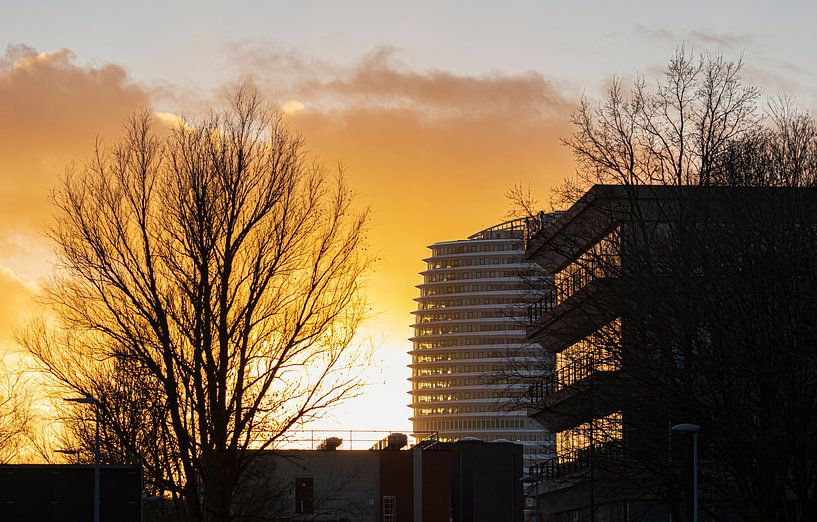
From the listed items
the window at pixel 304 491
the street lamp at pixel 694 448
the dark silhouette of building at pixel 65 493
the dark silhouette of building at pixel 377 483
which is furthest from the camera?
the dark silhouette of building at pixel 377 483

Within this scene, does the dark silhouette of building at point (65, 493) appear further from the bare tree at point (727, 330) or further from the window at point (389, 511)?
the window at point (389, 511)

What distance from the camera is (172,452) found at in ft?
123

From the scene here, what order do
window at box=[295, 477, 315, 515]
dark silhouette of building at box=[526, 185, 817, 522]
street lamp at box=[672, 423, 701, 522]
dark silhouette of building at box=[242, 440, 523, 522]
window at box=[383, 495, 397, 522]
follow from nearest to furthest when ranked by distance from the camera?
1. street lamp at box=[672, 423, 701, 522]
2. dark silhouette of building at box=[526, 185, 817, 522]
3. window at box=[295, 477, 315, 515]
4. dark silhouette of building at box=[242, 440, 523, 522]
5. window at box=[383, 495, 397, 522]

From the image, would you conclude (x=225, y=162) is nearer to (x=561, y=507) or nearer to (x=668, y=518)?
(x=668, y=518)

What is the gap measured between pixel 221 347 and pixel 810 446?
17.7 metres

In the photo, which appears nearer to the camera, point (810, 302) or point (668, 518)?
point (810, 302)

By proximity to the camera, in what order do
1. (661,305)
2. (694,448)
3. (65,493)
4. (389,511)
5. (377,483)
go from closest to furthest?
(65,493), (694,448), (661,305), (389,511), (377,483)

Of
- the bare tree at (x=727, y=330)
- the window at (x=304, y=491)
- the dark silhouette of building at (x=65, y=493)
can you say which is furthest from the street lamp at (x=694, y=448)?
the window at (x=304, y=491)

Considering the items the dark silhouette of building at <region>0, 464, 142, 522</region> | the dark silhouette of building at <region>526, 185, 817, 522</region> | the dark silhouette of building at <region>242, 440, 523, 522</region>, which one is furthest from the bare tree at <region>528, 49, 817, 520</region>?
the dark silhouette of building at <region>242, 440, 523, 522</region>

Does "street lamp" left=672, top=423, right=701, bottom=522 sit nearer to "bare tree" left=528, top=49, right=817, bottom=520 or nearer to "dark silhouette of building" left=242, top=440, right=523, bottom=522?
"bare tree" left=528, top=49, right=817, bottom=520

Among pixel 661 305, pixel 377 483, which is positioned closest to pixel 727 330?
pixel 661 305

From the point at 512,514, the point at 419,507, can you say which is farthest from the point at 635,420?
the point at 512,514

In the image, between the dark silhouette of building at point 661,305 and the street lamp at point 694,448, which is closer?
the street lamp at point 694,448

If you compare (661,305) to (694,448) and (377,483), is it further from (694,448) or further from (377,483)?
(377,483)
